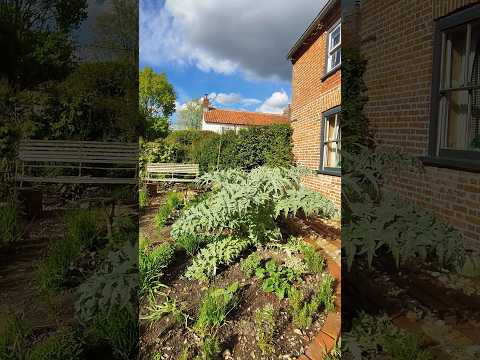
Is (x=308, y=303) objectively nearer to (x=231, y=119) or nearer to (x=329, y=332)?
(x=329, y=332)

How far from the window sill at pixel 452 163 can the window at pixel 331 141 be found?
1.05 ft

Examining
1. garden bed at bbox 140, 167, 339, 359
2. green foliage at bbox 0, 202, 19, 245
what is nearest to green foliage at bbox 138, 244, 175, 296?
garden bed at bbox 140, 167, 339, 359

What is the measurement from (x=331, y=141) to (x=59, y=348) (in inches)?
59.2

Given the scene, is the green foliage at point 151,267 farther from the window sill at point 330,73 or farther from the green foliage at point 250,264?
the window sill at point 330,73

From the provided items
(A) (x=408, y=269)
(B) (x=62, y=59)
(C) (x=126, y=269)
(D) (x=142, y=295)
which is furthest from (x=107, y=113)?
(A) (x=408, y=269)

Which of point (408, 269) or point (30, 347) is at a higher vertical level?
point (408, 269)

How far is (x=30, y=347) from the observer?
1.78 m

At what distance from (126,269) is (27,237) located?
5.66ft

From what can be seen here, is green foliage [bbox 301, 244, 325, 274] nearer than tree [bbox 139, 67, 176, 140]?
No

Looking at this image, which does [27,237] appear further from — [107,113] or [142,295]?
[142,295]

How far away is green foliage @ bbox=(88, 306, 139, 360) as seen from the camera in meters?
1.63

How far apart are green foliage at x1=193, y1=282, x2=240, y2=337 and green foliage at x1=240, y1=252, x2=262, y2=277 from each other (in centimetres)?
8

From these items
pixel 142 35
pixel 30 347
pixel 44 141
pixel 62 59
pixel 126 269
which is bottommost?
pixel 30 347

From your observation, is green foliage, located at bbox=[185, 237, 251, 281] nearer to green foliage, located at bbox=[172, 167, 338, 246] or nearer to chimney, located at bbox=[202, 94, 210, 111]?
green foliage, located at bbox=[172, 167, 338, 246]
